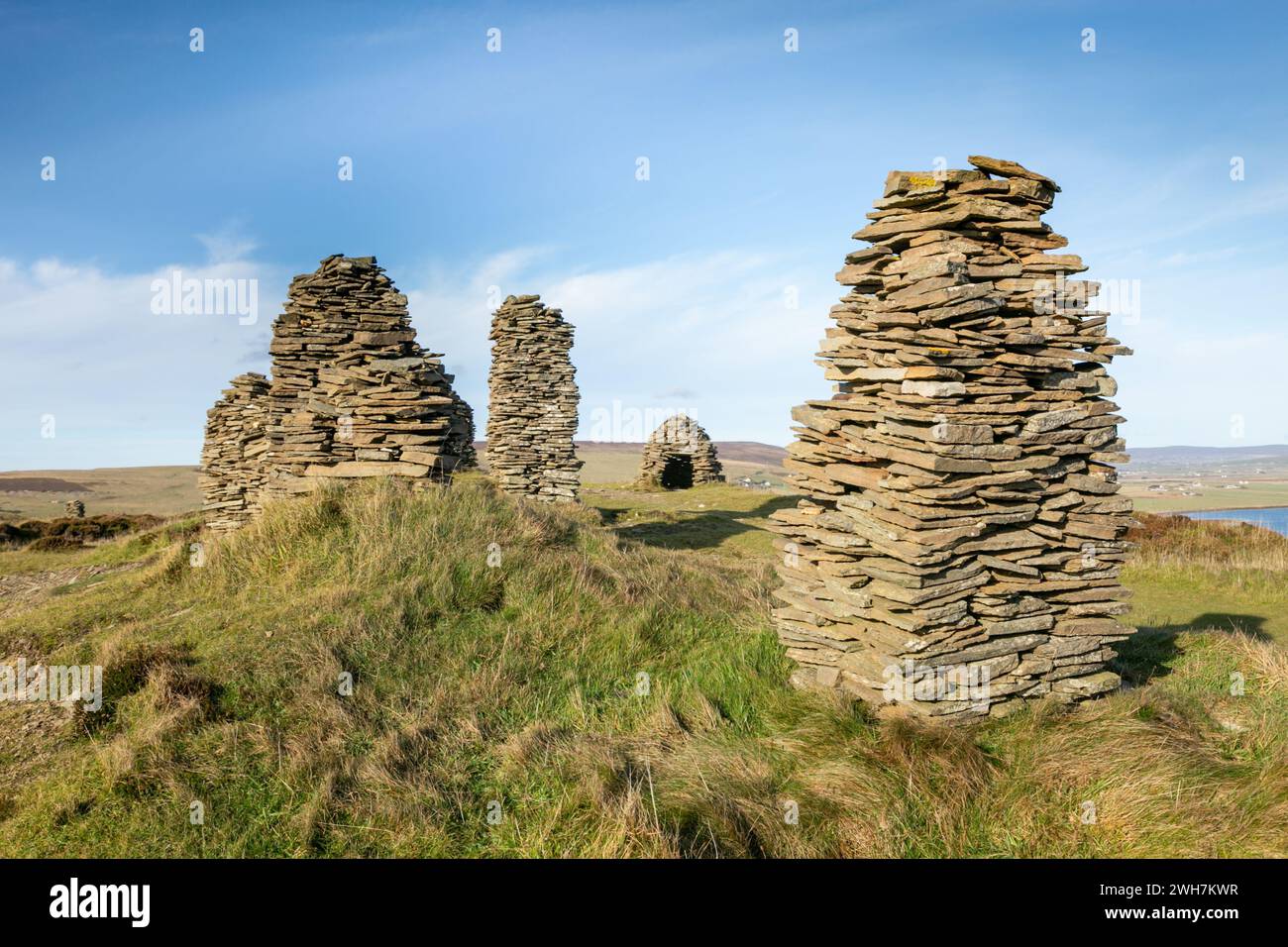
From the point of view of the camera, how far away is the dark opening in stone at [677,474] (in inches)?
1449

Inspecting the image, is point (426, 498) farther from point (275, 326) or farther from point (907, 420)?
point (275, 326)

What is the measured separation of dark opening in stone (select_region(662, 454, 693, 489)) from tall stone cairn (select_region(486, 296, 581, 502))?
46.4 ft

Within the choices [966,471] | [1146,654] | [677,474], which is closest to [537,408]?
[677,474]

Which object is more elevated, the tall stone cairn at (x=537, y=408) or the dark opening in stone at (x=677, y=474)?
the tall stone cairn at (x=537, y=408)

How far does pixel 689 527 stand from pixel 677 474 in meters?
14.2

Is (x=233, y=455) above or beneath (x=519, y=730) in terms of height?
above

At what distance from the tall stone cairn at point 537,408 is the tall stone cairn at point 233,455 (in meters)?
6.72

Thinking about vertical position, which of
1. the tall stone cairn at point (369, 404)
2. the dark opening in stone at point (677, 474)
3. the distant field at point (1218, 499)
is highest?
the tall stone cairn at point (369, 404)

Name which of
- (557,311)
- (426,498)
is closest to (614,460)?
(557,311)

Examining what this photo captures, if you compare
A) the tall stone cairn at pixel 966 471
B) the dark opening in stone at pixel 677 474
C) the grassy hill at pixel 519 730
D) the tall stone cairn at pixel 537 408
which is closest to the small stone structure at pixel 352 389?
the grassy hill at pixel 519 730

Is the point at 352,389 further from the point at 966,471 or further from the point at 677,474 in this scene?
the point at 677,474

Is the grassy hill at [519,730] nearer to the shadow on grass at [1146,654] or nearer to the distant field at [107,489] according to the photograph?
the shadow on grass at [1146,654]

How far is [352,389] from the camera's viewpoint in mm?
13109
